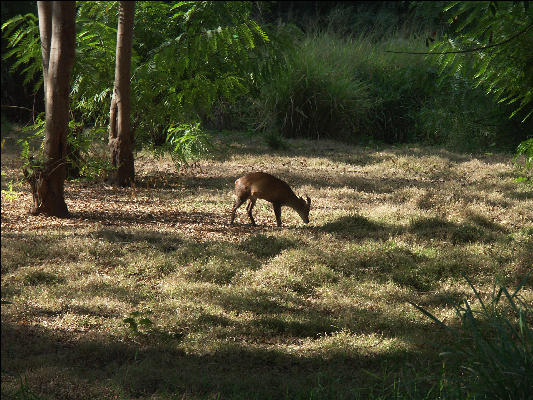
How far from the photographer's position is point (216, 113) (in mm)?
16656

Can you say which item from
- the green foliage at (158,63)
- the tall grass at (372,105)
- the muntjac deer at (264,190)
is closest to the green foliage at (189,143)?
the green foliage at (158,63)

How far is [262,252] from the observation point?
652 cm

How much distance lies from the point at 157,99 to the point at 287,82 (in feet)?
18.1

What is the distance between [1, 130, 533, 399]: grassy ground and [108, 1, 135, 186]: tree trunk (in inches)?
12.6

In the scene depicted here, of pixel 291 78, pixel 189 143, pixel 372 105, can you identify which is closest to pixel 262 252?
pixel 189 143

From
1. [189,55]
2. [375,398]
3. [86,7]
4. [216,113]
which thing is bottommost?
[375,398]

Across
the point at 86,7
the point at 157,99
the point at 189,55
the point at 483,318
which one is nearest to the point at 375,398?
the point at 483,318

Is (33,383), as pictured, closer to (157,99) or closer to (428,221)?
(428,221)

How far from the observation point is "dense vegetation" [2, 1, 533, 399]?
3.91 meters

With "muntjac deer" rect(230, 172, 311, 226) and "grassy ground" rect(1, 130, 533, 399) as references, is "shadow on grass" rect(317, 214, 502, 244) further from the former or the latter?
"muntjac deer" rect(230, 172, 311, 226)

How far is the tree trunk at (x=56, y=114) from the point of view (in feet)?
20.6

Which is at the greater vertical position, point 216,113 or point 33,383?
point 216,113

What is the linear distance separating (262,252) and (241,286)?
0.96 meters

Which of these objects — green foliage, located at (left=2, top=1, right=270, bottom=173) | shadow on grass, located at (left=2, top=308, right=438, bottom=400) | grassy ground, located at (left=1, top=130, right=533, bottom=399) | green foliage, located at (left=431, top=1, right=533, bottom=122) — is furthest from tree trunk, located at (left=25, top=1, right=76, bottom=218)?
green foliage, located at (left=431, top=1, right=533, bottom=122)
